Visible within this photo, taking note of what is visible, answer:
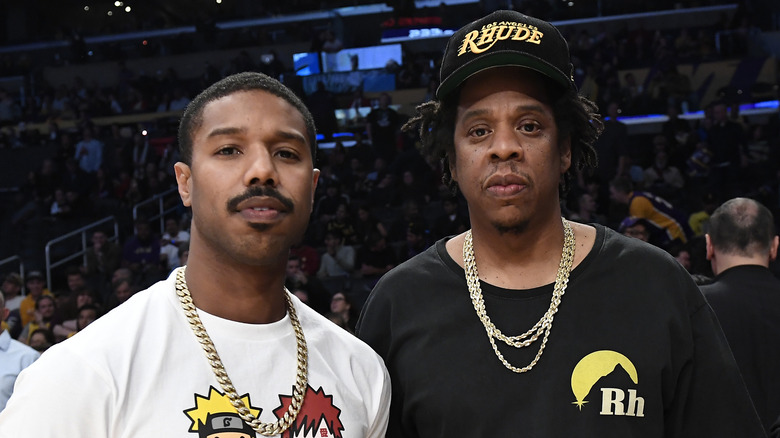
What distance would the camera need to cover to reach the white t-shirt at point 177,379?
1.76 m

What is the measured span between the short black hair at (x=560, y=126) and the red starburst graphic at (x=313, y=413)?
2.66 feet

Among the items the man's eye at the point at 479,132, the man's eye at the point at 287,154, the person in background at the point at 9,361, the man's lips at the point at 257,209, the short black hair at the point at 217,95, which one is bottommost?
the person in background at the point at 9,361

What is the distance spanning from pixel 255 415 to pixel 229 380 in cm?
10

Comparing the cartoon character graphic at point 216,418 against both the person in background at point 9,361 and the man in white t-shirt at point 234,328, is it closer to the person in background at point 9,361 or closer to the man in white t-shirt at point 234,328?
the man in white t-shirt at point 234,328

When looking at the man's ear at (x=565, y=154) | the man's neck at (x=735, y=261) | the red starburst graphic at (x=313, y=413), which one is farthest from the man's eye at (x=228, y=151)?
the man's neck at (x=735, y=261)

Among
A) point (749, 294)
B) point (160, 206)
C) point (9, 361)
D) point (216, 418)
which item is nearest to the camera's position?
point (216, 418)

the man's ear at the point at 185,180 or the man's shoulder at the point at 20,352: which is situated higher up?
the man's ear at the point at 185,180

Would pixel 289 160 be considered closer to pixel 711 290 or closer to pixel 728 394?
pixel 728 394

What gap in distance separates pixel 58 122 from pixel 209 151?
17731mm

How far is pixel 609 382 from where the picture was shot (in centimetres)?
219

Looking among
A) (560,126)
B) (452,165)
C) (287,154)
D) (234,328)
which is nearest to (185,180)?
(287,154)

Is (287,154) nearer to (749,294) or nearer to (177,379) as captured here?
(177,379)

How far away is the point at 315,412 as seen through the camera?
208 centimetres

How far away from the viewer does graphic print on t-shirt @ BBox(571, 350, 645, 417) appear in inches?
85.4
